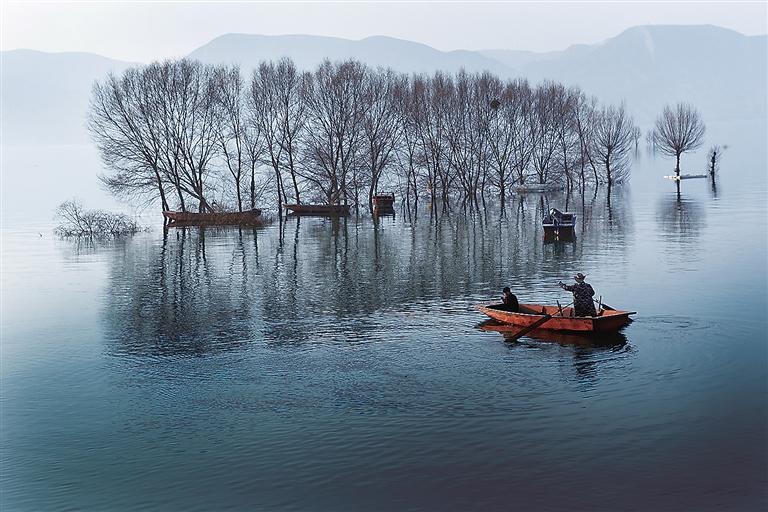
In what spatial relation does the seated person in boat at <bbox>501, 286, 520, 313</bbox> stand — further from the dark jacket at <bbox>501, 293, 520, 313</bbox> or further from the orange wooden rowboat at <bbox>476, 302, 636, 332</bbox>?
the orange wooden rowboat at <bbox>476, 302, 636, 332</bbox>

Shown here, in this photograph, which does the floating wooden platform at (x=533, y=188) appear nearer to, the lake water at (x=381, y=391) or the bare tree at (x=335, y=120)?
the bare tree at (x=335, y=120)

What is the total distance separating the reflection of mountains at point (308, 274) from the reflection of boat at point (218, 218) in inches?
121

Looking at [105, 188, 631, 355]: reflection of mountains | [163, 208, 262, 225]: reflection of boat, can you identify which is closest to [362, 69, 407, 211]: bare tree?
[105, 188, 631, 355]: reflection of mountains

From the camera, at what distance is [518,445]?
70.8 ft

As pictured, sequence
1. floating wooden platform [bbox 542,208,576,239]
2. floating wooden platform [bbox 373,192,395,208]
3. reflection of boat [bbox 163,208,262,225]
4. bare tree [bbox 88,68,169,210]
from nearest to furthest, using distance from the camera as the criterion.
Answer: floating wooden platform [bbox 542,208,576,239]
reflection of boat [bbox 163,208,262,225]
bare tree [bbox 88,68,169,210]
floating wooden platform [bbox 373,192,395,208]

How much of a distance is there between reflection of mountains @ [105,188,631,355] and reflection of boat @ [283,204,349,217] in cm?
1139

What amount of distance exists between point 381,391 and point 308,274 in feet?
85.7

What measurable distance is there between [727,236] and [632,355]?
37.2 meters

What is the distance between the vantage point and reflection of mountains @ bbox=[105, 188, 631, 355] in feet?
119

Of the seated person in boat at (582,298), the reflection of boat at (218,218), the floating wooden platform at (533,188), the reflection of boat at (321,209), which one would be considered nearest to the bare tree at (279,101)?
the reflection of boat at (321,209)

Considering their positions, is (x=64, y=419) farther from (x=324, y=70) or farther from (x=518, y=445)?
(x=324, y=70)

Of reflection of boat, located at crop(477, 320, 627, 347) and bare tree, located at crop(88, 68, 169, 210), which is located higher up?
bare tree, located at crop(88, 68, 169, 210)

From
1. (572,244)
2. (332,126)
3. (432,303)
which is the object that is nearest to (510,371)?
(432,303)

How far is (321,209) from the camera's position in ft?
316
